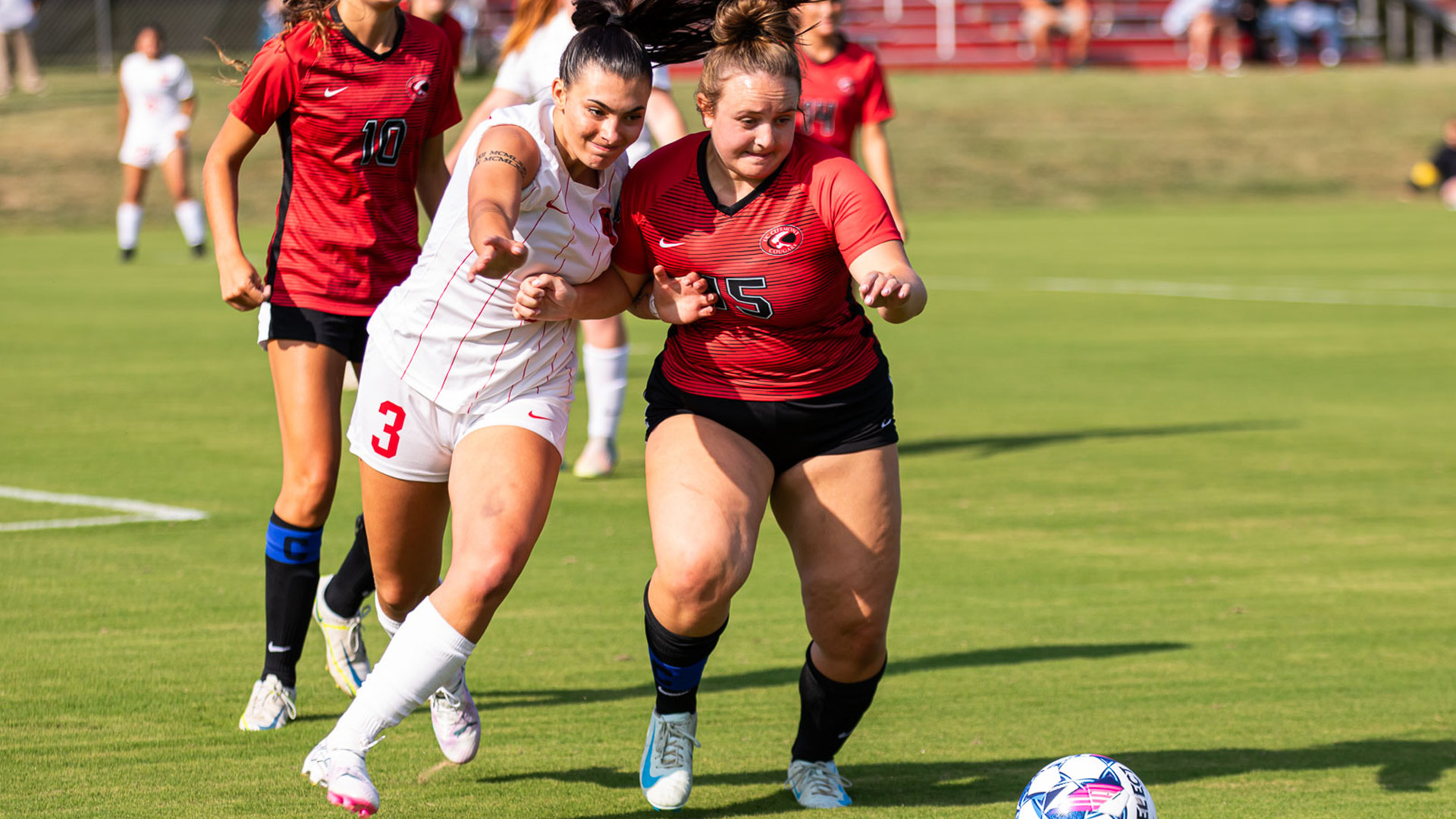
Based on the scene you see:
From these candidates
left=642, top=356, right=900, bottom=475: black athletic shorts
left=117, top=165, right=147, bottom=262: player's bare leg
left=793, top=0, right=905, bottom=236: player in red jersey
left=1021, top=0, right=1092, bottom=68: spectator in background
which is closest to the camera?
left=642, top=356, right=900, bottom=475: black athletic shorts

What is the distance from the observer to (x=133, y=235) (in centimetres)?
2122

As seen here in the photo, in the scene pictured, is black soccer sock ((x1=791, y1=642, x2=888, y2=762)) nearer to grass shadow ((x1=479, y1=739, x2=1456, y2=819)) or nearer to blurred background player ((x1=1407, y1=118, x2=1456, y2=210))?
grass shadow ((x1=479, y1=739, x2=1456, y2=819))

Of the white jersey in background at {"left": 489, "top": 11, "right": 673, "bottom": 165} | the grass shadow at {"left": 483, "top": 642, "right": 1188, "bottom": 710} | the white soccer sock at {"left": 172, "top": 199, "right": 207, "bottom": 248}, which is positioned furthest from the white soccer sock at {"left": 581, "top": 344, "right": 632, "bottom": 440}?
the white soccer sock at {"left": 172, "top": 199, "right": 207, "bottom": 248}

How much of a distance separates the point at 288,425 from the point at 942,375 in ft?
29.0

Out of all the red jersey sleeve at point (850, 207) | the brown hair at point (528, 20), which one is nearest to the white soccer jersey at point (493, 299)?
the red jersey sleeve at point (850, 207)

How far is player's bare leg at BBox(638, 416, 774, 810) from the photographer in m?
4.59

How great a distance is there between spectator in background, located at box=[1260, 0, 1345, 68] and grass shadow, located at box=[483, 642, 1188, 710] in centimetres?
4255

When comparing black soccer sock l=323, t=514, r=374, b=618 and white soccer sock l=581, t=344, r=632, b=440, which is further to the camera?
white soccer sock l=581, t=344, r=632, b=440

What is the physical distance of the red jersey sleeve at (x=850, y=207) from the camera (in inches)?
181

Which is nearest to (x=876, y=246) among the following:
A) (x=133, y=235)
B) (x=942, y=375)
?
(x=942, y=375)

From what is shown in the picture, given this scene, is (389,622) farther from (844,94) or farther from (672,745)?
(844,94)

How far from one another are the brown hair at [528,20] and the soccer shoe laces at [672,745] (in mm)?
5017

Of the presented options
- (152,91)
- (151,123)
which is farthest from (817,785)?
(152,91)

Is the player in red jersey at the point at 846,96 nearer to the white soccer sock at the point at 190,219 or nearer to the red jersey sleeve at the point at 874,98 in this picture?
the red jersey sleeve at the point at 874,98
